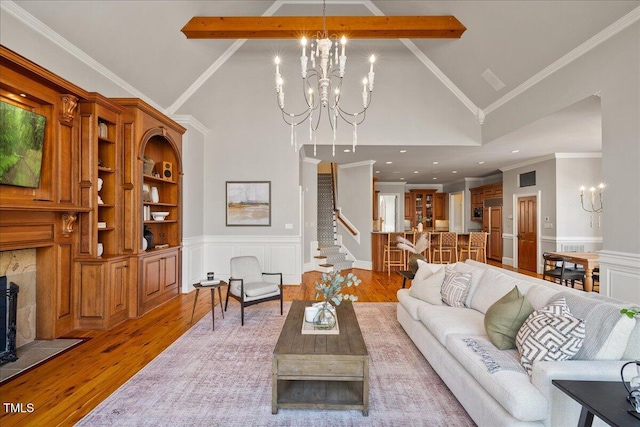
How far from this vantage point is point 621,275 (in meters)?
3.24

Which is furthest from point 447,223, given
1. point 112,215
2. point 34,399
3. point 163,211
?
point 34,399

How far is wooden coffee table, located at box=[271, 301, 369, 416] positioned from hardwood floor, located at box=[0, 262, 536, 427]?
1.45 meters

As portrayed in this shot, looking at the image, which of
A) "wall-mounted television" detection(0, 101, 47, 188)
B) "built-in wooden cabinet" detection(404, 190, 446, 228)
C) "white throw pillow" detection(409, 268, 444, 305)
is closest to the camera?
"wall-mounted television" detection(0, 101, 47, 188)

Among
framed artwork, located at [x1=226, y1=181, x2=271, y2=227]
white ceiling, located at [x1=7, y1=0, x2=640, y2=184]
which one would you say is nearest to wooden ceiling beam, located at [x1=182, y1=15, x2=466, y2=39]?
white ceiling, located at [x1=7, y1=0, x2=640, y2=184]

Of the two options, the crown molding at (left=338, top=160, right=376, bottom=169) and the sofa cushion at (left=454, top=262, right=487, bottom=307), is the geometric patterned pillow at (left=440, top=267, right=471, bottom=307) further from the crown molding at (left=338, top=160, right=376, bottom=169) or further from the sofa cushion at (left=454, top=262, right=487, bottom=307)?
the crown molding at (left=338, top=160, right=376, bottom=169)

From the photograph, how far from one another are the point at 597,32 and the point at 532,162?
4897mm

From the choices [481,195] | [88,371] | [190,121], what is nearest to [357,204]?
[190,121]

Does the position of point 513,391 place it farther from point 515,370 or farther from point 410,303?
point 410,303

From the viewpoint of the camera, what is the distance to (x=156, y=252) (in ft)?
15.5

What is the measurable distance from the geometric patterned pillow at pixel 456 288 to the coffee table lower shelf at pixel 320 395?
1450 mm

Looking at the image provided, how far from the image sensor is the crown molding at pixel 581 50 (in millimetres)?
3177

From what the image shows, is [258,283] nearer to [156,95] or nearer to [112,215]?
[112,215]

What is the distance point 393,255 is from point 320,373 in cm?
617

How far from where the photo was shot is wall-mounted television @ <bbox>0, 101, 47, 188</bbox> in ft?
9.18
